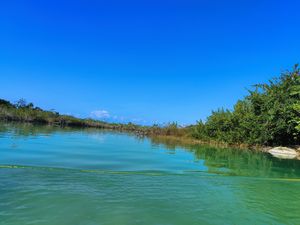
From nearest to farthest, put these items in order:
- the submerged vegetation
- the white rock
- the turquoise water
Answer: the turquoise water, the white rock, the submerged vegetation

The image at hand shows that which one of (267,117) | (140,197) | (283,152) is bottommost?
(140,197)

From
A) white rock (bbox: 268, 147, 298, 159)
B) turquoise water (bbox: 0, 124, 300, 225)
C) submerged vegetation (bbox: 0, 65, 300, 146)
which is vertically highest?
submerged vegetation (bbox: 0, 65, 300, 146)

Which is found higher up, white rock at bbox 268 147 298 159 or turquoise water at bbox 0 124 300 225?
white rock at bbox 268 147 298 159

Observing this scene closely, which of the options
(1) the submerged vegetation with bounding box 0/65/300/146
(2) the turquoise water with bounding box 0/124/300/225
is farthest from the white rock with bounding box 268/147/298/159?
(2) the turquoise water with bounding box 0/124/300/225

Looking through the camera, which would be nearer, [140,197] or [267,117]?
[140,197]

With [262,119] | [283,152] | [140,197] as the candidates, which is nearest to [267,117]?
[262,119]

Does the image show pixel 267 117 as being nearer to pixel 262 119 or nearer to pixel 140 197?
pixel 262 119

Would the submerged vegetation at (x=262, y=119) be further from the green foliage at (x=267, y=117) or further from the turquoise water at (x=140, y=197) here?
the turquoise water at (x=140, y=197)

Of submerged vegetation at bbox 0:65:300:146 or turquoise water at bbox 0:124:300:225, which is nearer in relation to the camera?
turquoise water at bbox 0:124:300:225

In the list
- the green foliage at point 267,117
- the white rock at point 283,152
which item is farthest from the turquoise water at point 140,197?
the green foliage at point 267,117

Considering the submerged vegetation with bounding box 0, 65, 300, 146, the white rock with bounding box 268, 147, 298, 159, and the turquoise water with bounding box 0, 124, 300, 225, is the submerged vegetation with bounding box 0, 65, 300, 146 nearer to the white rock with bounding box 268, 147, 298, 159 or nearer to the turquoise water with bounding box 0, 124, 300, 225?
the white rock with bounding box 268, 147, 298, 159

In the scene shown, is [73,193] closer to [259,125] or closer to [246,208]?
[246,208]

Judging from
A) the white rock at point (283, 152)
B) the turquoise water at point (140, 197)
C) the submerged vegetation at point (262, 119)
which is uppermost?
the submerged vegetation at point (262, 119)

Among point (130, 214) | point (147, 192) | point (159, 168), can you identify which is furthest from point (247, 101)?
point (130, 214)
